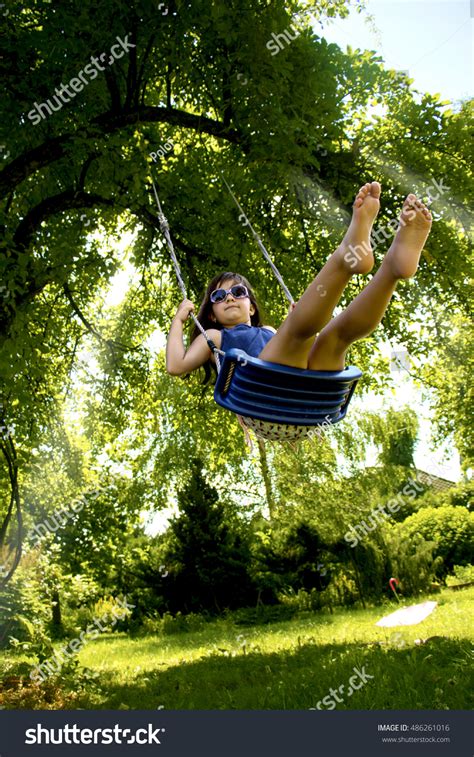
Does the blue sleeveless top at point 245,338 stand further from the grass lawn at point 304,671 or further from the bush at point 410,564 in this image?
the bush at point 410,564

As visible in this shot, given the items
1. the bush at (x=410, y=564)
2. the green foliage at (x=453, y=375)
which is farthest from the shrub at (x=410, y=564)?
the green foliage at (x=453, y=375)

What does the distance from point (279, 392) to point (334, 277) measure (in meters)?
0.58

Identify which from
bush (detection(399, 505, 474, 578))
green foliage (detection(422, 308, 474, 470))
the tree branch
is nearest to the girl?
the tree branch

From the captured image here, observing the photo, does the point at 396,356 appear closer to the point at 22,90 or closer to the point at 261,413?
the point at 22,90

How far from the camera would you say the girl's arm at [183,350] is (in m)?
3.71

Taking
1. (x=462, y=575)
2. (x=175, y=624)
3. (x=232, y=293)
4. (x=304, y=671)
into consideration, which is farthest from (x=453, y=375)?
(x=232, y=293)

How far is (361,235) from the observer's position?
2.81 m

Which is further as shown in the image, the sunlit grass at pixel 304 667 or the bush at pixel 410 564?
the bush at pixel 410 564

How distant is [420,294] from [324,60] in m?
3.04

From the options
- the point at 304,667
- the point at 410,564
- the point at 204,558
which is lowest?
the point at 304,667

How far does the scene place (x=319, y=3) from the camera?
30.8 ft

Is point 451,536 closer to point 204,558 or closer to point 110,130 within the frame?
point 204,558

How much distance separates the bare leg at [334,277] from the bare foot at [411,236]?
10cm

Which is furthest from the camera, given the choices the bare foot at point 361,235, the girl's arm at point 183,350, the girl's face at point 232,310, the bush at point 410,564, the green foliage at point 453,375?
the bush at point 410,564
